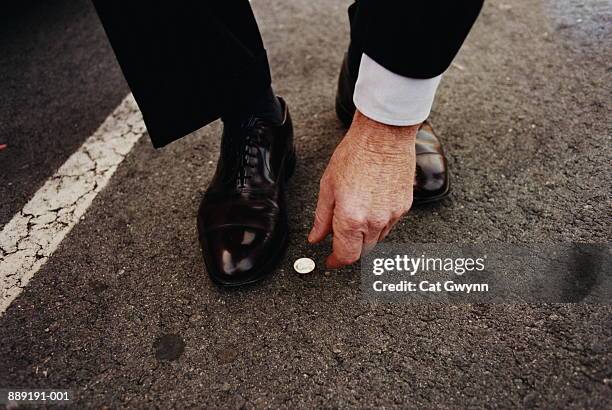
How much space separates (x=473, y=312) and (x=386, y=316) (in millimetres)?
203

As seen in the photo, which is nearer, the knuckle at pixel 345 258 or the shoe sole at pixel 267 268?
the knuckle at pixel 345 258

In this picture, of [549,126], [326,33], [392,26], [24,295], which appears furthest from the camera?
[326,33]

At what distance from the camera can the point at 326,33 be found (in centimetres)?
200

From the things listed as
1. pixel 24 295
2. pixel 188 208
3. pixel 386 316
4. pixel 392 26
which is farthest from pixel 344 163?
pixel 24 295

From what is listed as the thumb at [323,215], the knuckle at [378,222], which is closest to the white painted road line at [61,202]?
the thumb at [323,215]

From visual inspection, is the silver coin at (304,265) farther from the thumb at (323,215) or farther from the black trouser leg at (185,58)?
the black trouser leg at (185,58)

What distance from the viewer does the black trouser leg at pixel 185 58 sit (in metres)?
0.92

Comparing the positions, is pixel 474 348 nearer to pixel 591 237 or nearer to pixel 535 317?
pixel 535 317

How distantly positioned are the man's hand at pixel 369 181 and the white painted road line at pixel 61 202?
2.80 ft

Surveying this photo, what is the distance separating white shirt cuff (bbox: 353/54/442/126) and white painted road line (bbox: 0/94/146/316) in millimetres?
954

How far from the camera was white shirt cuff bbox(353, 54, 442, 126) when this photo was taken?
78 centimetres

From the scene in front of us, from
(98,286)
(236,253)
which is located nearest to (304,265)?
(236,253)

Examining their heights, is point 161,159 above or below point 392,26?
below

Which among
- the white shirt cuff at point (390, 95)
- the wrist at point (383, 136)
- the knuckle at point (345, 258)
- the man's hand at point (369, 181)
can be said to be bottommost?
the knuckle at point (345, 258)
